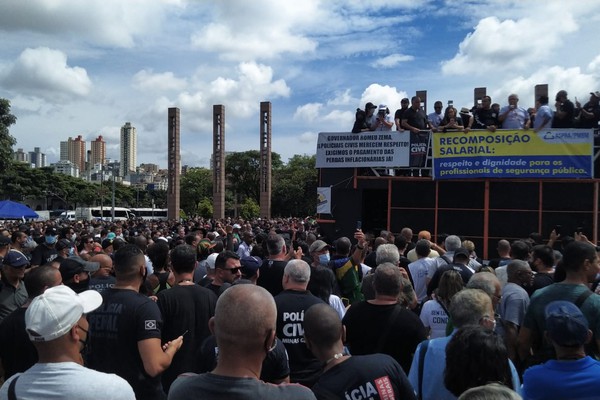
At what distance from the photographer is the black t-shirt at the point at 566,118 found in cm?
1298

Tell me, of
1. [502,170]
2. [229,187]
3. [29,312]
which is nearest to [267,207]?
[229,187]

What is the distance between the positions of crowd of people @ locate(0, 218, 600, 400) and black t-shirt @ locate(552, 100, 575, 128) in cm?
860

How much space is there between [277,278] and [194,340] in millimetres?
1825

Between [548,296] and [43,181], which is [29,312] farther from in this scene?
[43,181]

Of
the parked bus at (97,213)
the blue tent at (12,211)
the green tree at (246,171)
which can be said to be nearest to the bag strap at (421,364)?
the blue tent at (12,211)

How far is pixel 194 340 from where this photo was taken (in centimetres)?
409

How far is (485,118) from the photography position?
13688 mm

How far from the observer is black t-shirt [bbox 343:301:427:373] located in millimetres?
3744

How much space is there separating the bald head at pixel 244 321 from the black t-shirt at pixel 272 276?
12.1 ft

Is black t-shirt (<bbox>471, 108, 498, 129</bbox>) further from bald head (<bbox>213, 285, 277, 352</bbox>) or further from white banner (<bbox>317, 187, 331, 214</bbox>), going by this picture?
bald head (<bbox>213, 285, 277, 352</bbox>)

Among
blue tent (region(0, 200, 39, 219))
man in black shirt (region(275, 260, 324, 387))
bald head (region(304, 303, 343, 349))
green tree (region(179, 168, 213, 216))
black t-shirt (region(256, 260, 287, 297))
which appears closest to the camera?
bald head (region(304, 303, 343, 349))

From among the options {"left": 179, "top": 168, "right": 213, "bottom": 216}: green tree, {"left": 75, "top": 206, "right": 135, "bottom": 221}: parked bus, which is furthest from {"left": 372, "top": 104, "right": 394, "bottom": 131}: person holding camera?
{"left": 179, "top": 168, "right": 213, "bottom": 216}: green tree

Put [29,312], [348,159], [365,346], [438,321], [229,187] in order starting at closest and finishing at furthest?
[29,312], [365,346], [438,321], [348,159], [229,187]

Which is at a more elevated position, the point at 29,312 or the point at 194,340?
the point at 29,312
